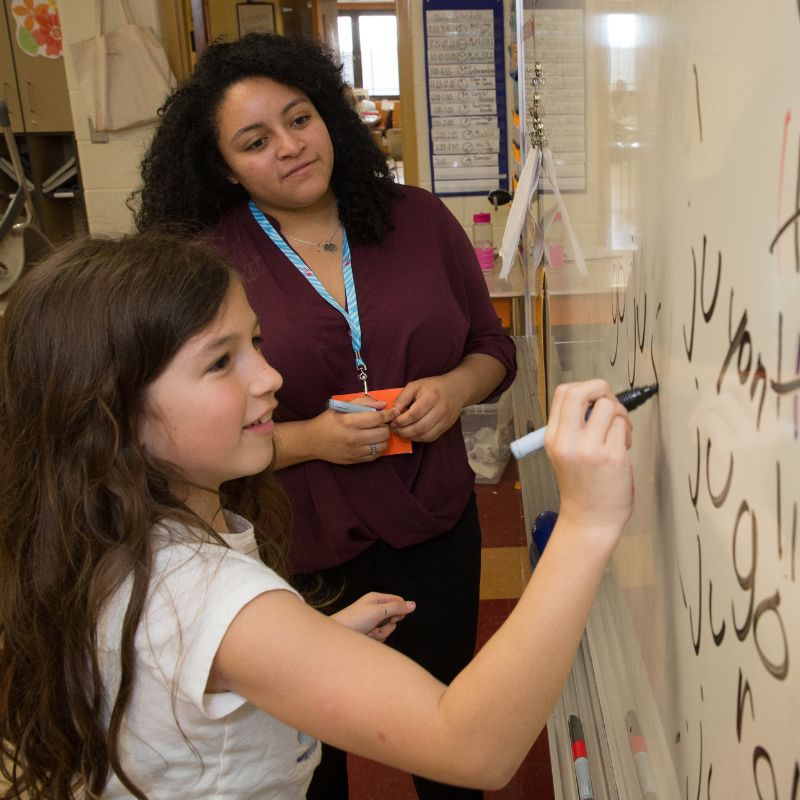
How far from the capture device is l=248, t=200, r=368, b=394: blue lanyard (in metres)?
1.17

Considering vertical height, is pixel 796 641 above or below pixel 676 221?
below

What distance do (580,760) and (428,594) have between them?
0.45 m

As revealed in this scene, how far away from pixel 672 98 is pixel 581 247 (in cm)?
49

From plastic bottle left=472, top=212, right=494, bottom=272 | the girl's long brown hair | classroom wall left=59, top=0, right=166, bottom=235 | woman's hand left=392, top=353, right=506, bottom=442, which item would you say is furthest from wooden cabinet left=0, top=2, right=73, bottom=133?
the girl's long brown hair

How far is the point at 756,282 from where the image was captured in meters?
0.39

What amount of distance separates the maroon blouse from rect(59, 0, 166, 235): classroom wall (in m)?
2.11

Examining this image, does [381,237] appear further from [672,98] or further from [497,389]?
[672,98]

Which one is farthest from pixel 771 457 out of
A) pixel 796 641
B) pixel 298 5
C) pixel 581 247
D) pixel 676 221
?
pixel 298 5

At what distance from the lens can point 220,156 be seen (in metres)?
1.25

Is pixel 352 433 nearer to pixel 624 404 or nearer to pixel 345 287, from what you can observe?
pixel 345 287

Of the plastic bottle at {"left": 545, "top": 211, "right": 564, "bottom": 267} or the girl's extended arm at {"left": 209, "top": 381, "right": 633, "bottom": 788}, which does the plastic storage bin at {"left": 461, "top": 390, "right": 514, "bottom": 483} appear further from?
the girl's extended arm at {"left": 209, "top": 381, "right": 633, "bottom": 788}

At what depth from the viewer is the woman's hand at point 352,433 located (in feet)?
3.72

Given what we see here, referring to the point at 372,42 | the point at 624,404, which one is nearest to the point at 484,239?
Answer: the point at 624,404

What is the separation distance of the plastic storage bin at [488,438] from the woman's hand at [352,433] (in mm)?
2050
